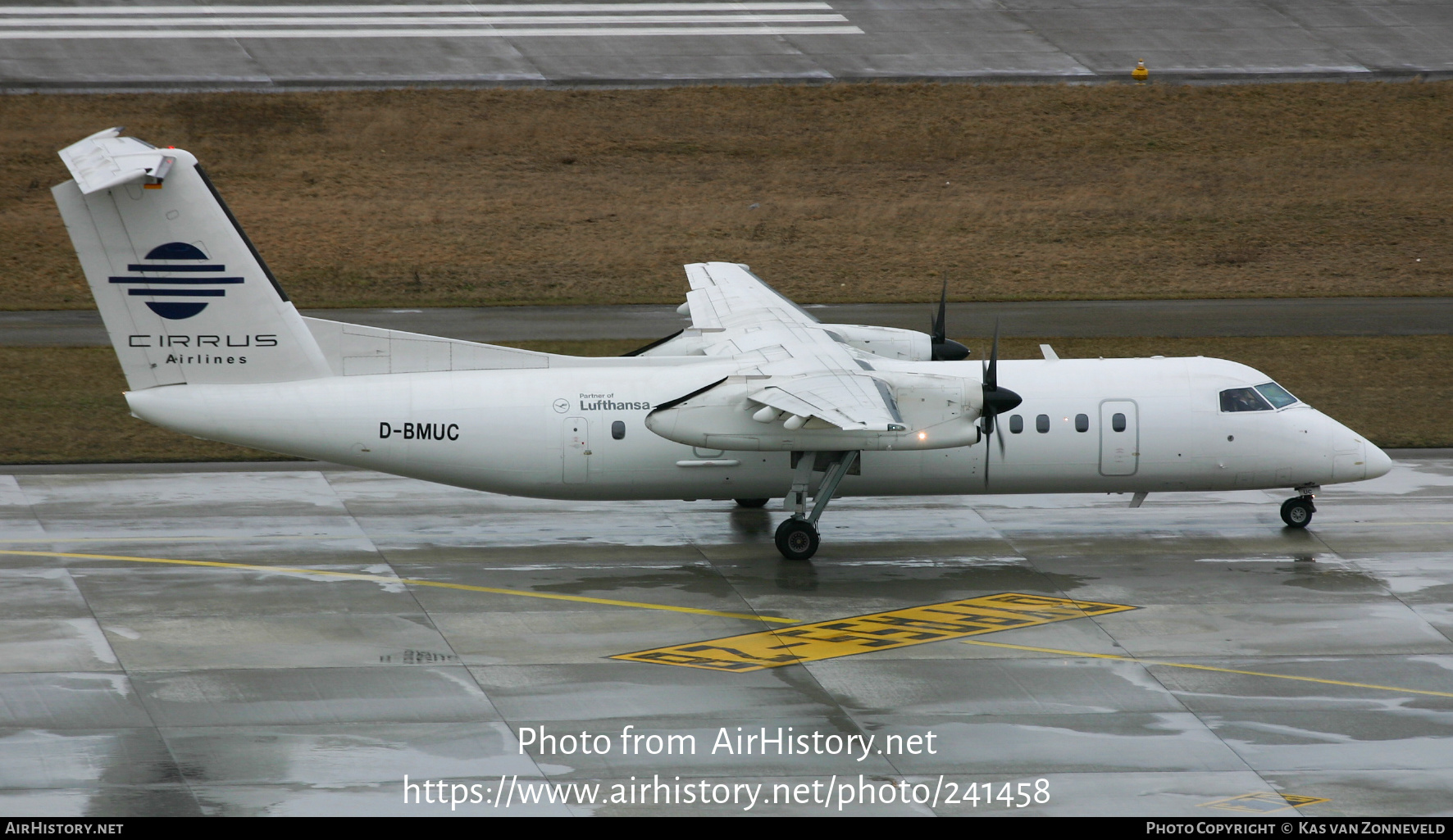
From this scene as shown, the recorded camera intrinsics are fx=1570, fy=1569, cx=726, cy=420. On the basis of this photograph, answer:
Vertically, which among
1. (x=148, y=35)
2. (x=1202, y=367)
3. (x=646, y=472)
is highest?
(x=148, y=35)

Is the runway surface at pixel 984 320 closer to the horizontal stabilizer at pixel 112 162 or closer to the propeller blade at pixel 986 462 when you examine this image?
the propeller blade at pixel 986 462

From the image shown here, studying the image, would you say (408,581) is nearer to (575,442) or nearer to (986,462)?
(575,442)

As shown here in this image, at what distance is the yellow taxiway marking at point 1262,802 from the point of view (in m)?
15.6

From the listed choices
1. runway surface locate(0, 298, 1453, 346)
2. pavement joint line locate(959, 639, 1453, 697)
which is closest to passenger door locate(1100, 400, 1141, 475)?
pavement joint line locate(959, 639, 1453, 697)

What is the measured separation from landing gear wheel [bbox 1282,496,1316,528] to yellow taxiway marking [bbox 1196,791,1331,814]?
35.2 feet

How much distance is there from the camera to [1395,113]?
59.2 meters

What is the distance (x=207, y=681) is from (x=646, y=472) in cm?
768

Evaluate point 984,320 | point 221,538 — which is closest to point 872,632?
point 221,538

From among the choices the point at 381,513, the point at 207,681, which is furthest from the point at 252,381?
the point at 207,681

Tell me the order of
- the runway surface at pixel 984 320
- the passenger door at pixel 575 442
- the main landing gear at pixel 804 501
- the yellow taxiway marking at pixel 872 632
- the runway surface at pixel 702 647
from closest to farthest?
the runway surface at pixel 702 647
the yellow taxiway marking at pixel 872 632
the main landing gear at pixel 804 501
the passenger door at pixel 575 442
the runway surface at pixel 984 320

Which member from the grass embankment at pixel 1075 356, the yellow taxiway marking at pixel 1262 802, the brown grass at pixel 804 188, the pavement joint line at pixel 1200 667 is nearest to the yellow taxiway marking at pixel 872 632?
the pavement joint line at pixel 1200 667

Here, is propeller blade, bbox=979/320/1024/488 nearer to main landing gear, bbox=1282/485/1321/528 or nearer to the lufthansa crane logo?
main landing gear, bbox=1282/485/1321/528

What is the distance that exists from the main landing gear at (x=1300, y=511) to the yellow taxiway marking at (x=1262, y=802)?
10.7m

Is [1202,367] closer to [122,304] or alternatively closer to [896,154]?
[122,304]
